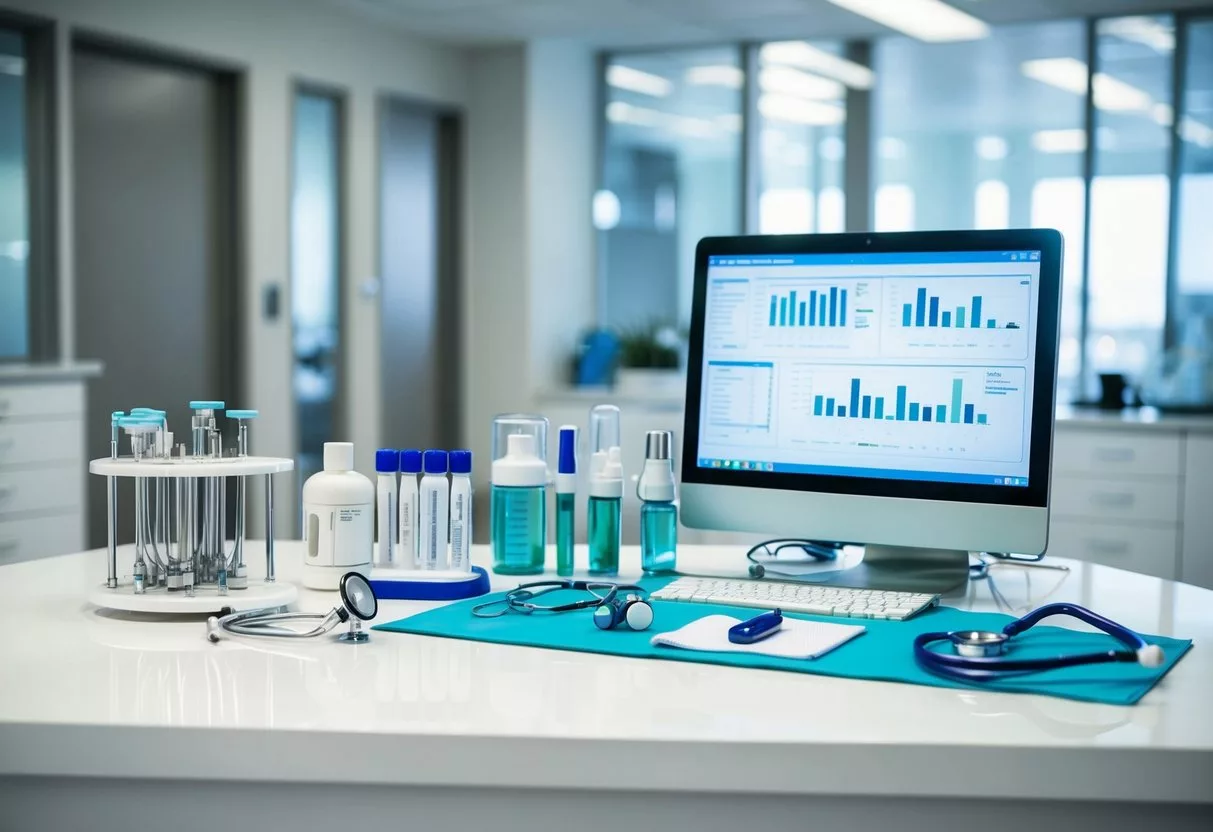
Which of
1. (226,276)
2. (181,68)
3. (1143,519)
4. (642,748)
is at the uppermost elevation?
(181,68)

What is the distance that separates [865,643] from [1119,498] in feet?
11.1

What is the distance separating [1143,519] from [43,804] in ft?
13.0

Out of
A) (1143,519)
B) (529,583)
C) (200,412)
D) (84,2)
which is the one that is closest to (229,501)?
(200,412)

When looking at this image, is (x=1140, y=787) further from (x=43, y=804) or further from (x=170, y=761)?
(x=43, y=804)

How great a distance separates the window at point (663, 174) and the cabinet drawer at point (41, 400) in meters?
2.88

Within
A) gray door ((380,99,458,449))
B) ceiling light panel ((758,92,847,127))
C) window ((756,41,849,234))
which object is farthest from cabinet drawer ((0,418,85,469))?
ceiling light panel ((758,92,847,127))

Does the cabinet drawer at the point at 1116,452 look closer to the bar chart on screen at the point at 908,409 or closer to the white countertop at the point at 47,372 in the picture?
the bar chart on screen at the point at 908,409

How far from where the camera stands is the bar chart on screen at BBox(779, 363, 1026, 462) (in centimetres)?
154

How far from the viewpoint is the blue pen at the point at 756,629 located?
4.00 feet

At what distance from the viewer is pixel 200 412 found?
4.53ft

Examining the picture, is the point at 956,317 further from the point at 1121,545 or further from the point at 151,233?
the point at 151,233

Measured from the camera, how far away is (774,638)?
124 cm

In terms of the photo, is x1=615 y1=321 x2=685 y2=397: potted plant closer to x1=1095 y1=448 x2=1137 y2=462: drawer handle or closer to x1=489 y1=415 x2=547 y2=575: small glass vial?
x1=1095 y1=448 x2=1137 y2=462: drawer handle

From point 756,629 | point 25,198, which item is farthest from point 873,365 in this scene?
point 25,198
